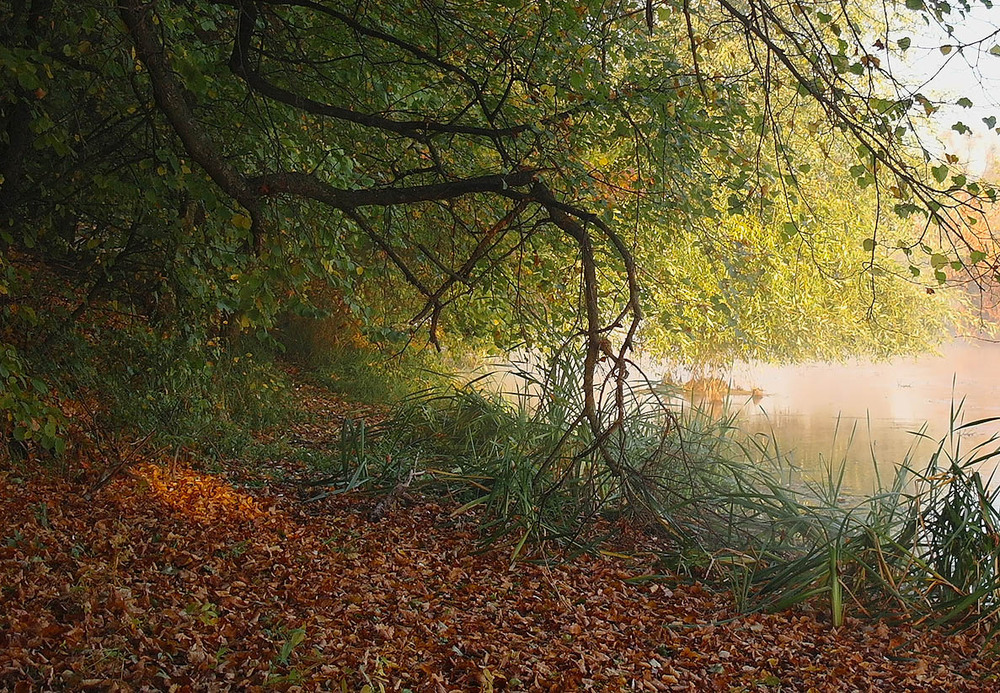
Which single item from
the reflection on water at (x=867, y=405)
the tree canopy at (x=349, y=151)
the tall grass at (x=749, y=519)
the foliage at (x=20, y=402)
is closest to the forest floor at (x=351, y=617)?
the tall grass at (x=749, y=519)

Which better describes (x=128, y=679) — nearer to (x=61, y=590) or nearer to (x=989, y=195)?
(x=61, y=590)

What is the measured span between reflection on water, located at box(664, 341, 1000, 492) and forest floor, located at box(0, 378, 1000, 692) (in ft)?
17.0

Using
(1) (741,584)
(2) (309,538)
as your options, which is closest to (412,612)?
(2) (309,538)

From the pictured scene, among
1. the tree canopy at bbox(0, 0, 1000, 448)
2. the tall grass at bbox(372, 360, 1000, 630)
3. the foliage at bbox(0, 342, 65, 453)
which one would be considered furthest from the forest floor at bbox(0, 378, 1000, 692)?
the tree canopy at bbox(0, 0, 1000, 448)

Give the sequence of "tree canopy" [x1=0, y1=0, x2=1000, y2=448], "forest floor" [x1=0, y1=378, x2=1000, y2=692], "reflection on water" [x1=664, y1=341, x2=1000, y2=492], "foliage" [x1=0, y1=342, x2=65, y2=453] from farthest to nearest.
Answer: "reflection on water" [x1=664, y1=341, x2=1000, y2=492] < "tree canopy" [x1=0, y1=0, x2=1000, y2=448] < "foliage" [x1=0, y1=342, x2=65, y2=453] < "forest floor" [x1=0, y1=378, x2=1000, y2=692]

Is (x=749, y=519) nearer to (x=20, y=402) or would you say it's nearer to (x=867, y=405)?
(x=20, y=402)

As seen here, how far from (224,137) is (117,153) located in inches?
21.0

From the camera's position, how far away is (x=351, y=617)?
3473 mm

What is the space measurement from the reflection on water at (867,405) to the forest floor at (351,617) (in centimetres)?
517

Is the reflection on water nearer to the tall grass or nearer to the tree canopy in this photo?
the tall grass

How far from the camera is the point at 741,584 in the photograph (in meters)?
4.14

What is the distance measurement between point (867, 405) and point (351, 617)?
43.6 ft

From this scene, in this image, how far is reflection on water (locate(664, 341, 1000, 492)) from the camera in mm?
11305

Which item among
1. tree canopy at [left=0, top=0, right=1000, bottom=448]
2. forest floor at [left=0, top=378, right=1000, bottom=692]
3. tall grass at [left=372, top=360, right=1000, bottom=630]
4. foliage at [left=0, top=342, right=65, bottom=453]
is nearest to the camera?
forest floor at [left=0, top=378, right=1000, bottom=692]
